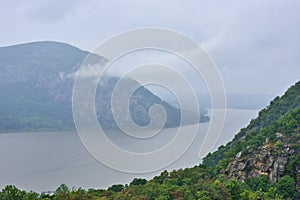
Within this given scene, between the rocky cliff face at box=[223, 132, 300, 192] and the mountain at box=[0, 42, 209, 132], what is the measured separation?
109 feet

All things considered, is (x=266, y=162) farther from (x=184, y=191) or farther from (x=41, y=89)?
(x=41, y=89)

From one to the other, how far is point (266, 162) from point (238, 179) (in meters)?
1.11

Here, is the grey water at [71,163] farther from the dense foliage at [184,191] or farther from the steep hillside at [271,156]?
the dense foliage at [184,191]

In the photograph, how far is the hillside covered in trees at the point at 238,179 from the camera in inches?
308

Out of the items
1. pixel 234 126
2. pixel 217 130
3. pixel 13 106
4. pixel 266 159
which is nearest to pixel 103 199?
pixel 217 130

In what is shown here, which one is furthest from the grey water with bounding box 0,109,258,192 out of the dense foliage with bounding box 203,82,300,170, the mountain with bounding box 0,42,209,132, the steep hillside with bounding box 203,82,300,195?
the mountain with bounding box 0,42,209,132

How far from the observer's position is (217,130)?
24.3ft

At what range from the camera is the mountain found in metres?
55.9

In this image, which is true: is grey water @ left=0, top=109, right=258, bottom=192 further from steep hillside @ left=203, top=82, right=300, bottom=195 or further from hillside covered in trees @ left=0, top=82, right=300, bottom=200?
hillside covered in trees @ left=0, top=82, right=300, bottom=200

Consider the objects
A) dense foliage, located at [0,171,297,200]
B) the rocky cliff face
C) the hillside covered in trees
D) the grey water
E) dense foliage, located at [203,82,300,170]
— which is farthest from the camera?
the grey water

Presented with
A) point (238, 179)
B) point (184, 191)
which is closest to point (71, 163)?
point (238, 179)

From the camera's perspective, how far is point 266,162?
38.4 ft

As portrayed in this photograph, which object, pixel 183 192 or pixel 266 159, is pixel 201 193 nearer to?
pixel 183 192

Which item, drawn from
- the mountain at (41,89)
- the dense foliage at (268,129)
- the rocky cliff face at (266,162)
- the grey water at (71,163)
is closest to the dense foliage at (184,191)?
the rocky cliff face at (266,162)
